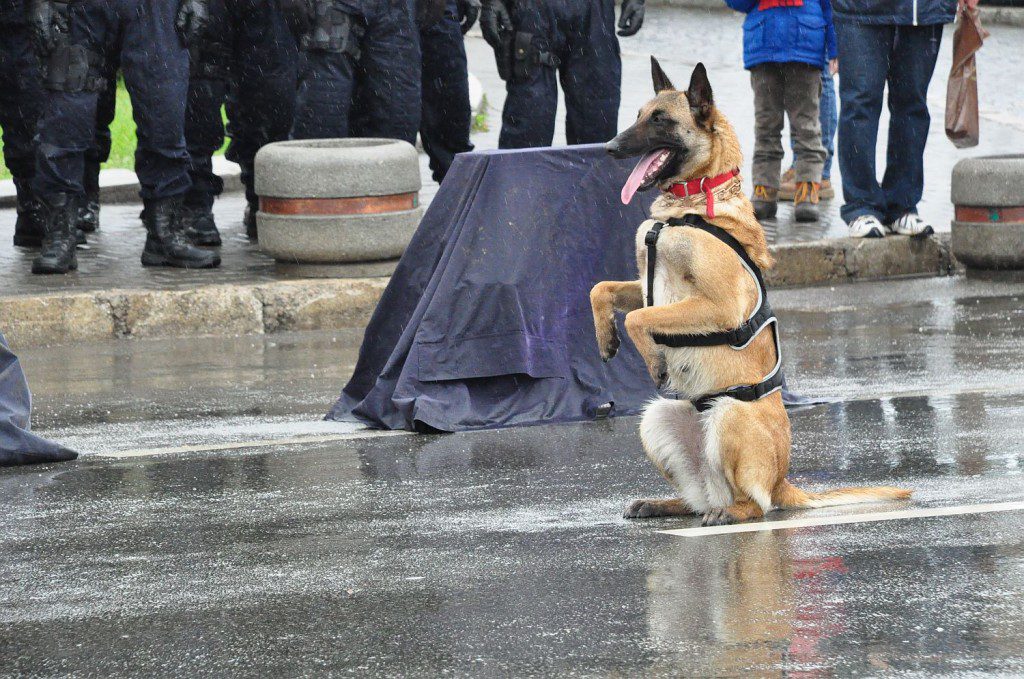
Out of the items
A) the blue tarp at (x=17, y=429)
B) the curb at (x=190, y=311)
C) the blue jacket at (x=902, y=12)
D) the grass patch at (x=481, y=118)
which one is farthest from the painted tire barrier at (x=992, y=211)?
the grass patch at (x=481, y=118)

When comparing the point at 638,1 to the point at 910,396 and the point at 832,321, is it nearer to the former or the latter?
the point at 832,321

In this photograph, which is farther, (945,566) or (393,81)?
(393,81)

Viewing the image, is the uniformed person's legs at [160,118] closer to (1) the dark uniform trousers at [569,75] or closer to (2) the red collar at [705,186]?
(1) the dark uniform trousers at [569,75]

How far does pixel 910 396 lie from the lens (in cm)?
756

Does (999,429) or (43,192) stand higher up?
(43,192)

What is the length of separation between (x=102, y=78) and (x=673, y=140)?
5599 millimetres

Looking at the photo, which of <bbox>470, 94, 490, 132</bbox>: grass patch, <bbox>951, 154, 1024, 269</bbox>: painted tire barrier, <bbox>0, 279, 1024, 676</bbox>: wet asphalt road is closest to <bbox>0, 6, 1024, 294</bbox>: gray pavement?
<bbox>470, 94, 490, 132</bbox>: grass patch

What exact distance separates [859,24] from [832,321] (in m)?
2.30

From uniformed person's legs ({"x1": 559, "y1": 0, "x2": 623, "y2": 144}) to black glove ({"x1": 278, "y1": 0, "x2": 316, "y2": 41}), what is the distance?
1.80 meters

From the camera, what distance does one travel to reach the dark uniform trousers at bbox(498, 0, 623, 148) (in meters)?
10.9

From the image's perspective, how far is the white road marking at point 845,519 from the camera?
5219 millimetres

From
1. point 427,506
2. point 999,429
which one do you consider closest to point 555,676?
point 427,506

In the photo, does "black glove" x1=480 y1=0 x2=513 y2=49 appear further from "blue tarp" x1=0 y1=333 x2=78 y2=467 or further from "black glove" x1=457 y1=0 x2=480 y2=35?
"blue tarp" x1=0 y1=333 x2=78 y2=467

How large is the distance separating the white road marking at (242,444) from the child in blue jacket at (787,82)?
5.55 metres
